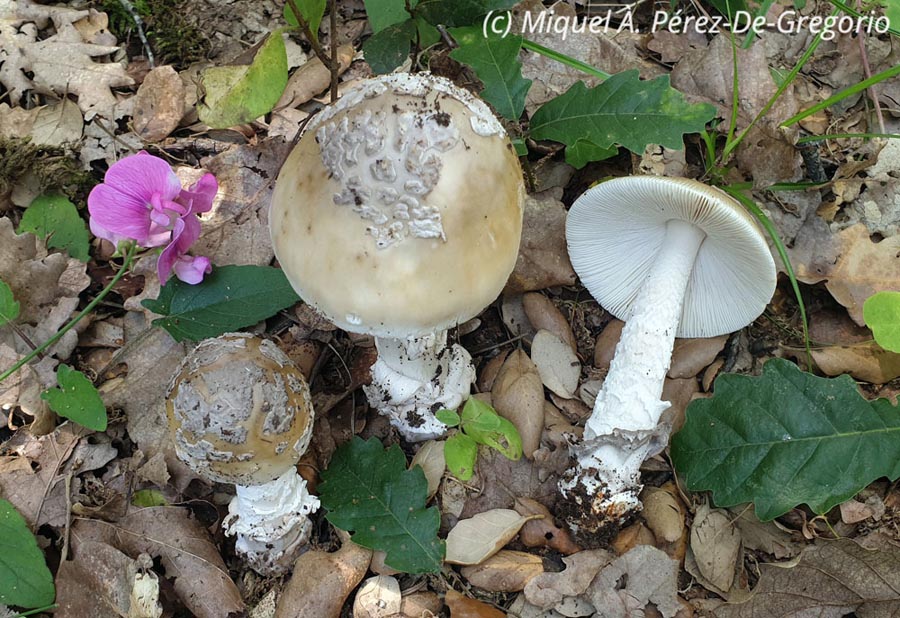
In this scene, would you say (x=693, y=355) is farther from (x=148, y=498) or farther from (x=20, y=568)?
(x=20, y=568)

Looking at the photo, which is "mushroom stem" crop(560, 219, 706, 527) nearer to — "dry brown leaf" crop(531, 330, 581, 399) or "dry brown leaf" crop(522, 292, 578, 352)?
"dry brown leaf" crop(531, 330, 581, 399)

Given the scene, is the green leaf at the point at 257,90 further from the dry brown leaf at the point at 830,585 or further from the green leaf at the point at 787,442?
the dry brown leaf at the point at 830,585

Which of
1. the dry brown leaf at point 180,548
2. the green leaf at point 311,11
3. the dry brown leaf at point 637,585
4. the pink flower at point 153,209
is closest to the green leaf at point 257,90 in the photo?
the green leaf at point 311,11

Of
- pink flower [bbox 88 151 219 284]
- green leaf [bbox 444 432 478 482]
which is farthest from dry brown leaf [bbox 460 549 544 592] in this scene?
pink flower [bbox 88 151 219 284]

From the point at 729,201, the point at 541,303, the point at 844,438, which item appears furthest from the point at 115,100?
the point at 844,438

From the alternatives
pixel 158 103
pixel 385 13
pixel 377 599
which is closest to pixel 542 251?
pixel 385 13

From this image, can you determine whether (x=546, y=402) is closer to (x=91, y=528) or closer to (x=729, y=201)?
(x=729, y=201)
